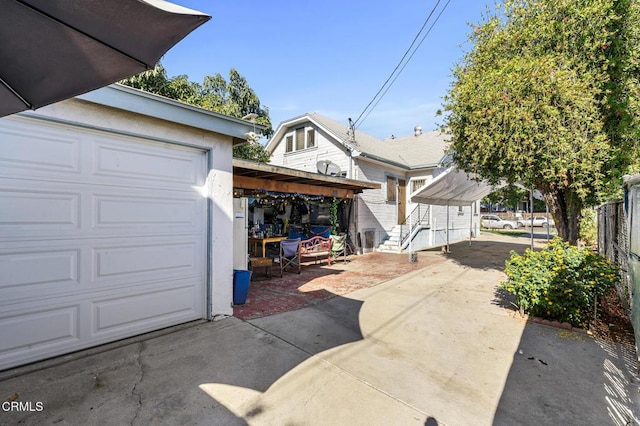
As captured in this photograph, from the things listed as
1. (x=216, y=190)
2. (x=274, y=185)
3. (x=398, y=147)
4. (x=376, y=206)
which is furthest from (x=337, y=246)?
(x=398, y=147)

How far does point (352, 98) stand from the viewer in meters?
12.1

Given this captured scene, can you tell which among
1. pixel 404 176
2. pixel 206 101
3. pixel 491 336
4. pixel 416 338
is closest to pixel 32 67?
pixel 416 338

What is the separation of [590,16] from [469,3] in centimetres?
272

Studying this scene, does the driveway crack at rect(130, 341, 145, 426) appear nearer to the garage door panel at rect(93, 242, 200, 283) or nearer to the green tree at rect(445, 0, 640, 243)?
the garage door panel at rect(93, 242, 200, 283)

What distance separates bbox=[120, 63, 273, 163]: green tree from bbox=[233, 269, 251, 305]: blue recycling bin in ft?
30.6

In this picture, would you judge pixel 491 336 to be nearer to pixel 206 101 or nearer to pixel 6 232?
pixel 6 232

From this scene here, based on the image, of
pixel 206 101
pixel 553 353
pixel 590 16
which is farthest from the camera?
pixel 206 101

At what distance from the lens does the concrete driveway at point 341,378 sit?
2309 mm

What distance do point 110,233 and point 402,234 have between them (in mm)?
11294

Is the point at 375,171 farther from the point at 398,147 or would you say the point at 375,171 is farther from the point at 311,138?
the point at 398,147

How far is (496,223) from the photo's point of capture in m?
28.0

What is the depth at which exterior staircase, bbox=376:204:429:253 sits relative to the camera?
12375mm

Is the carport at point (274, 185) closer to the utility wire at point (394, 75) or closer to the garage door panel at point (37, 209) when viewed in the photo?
the garage door panel at point (37, 209)

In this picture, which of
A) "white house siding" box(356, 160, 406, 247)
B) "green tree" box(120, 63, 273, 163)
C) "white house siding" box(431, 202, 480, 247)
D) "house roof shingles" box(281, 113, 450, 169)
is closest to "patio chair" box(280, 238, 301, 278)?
"white house siding" box(356, 160, 406, 247)
